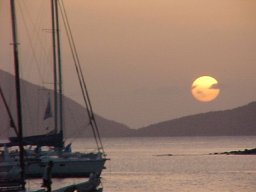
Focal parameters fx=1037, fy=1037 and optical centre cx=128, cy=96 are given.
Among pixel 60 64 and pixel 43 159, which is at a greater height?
pixel 60 64

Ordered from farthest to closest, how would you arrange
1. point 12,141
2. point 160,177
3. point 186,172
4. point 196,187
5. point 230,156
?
point 230,156
point 186,172
point 160,177
point 196,187
point 12,141

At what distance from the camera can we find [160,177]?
8306 cm

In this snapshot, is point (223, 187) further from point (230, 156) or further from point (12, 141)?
point (230, 156)

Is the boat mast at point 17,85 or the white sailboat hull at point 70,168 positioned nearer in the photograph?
the boat mast at point 17,85

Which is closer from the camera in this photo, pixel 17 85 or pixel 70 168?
pixel 17 85

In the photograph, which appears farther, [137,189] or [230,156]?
[230,156]

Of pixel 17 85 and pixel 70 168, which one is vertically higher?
pixel 17 85

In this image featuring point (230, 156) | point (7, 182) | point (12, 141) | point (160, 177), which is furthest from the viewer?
point (230, 156)

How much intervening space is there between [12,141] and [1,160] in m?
2.17

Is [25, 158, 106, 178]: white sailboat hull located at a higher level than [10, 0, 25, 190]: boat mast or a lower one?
lower

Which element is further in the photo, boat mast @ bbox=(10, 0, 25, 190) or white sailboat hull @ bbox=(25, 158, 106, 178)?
white sailboat hull @ bbox=(25, 158, 106, 178)

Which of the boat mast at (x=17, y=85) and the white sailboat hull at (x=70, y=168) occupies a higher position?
the boat mast at (x=17, y=85)

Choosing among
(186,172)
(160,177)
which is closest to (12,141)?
(160,177)

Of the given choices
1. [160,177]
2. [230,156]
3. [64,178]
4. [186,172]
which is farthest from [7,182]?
[230,156]
